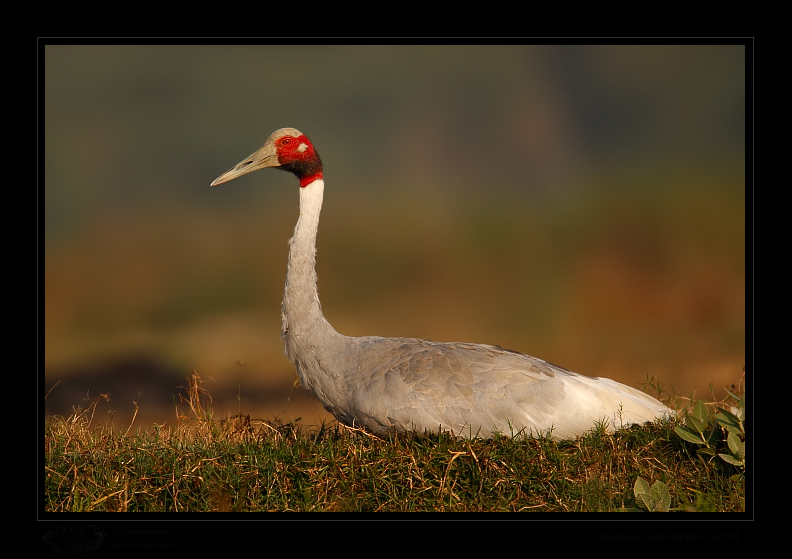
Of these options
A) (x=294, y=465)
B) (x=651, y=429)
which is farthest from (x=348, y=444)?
(x=651, y=429)

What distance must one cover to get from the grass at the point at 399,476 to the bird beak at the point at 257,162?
7.97ft

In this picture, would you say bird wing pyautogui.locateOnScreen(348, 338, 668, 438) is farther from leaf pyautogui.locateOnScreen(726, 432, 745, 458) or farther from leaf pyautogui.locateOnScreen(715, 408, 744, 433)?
leaf pyautogui.locateOnScreen(726, 432, 745, 458)

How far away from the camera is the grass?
552cm

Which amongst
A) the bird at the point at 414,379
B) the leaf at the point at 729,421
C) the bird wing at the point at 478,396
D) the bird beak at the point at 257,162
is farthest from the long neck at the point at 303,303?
the leaf at the point at 729,421

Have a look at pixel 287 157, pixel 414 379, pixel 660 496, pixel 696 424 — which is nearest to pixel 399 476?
pixel 414 379

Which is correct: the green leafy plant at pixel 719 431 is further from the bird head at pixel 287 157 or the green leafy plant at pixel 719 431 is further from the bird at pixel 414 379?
the bird head at pixel 287 157

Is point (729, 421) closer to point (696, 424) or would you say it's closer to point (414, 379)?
point (696, 424)

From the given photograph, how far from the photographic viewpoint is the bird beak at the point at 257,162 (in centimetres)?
723

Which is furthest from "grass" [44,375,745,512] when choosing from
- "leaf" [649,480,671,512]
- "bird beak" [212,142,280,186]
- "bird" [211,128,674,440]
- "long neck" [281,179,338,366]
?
"bird beak" [212,142,280,186]

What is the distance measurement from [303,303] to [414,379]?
3.88ft
